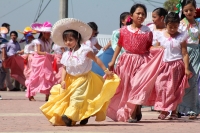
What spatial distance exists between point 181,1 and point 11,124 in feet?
12.3

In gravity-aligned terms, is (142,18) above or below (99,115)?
above

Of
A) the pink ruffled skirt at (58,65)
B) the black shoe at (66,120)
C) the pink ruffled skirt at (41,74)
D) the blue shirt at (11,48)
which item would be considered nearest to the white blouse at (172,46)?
the black shoe at (66,120)

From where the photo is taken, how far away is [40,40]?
16.9 m

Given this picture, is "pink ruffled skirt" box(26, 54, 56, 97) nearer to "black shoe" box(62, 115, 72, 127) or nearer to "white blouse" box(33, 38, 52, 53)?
"white blouse" box(33, 38, 52, 53)

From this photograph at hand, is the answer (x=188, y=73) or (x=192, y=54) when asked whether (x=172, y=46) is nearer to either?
(x=188, y=73)

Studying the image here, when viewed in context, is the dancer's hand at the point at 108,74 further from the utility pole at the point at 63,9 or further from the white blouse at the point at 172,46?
the utility pole at the point at 63,9

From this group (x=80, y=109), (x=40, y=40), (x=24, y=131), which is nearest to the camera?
Result: (x=24, y=131)

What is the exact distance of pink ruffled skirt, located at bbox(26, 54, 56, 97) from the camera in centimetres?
1755

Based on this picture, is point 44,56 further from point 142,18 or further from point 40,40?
point 142,18

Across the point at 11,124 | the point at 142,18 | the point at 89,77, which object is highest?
the point at 142,18

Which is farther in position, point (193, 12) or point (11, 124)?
point (193, 12)

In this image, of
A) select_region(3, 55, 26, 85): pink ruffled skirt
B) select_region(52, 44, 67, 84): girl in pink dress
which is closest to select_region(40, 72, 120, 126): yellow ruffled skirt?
select_region(52, 44, 67, 84): girl in pink dress

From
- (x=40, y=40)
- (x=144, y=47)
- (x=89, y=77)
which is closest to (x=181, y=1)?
(x=144, y=47)

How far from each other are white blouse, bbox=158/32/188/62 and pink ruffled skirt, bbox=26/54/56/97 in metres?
6.34
